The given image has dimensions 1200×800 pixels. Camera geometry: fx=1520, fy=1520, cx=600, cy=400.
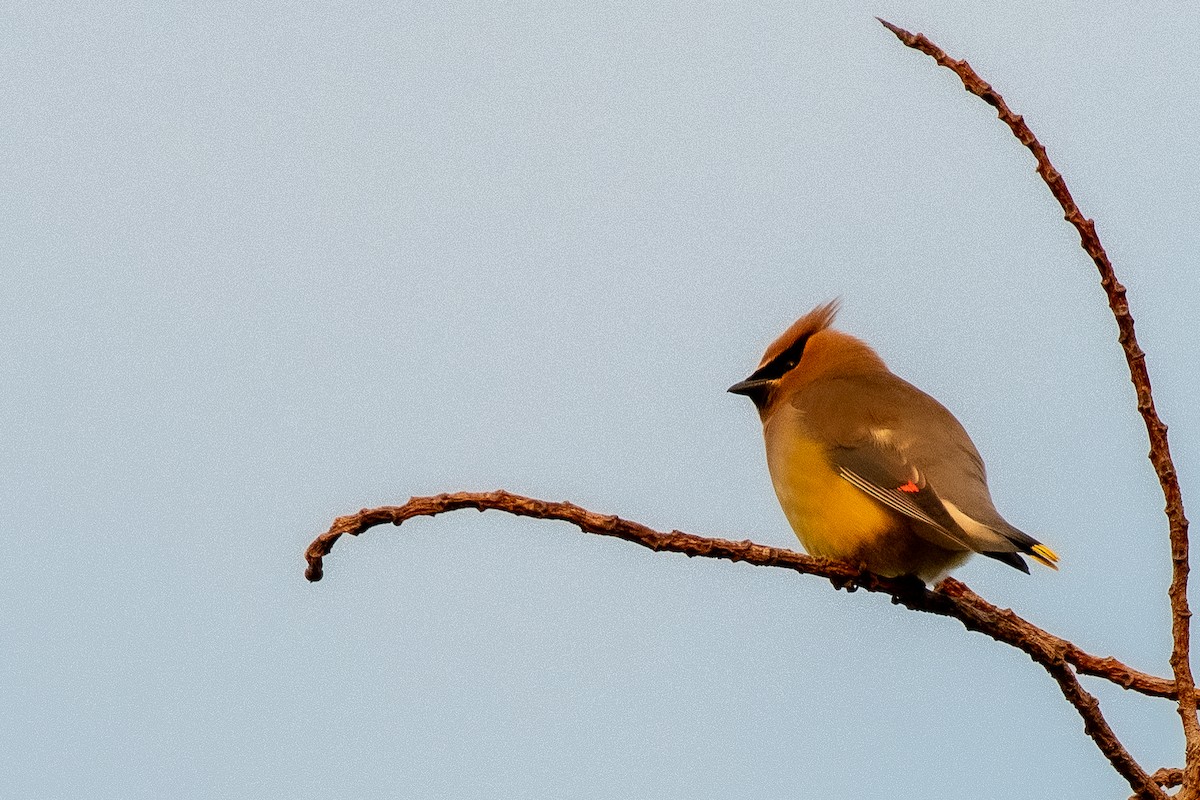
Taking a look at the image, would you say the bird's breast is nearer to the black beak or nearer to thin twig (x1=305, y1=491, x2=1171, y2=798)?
the black beak

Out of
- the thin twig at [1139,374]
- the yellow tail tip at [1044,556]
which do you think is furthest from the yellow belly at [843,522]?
the thin twig at [1139,374]

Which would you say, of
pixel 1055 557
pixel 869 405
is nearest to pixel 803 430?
pixel 869 405

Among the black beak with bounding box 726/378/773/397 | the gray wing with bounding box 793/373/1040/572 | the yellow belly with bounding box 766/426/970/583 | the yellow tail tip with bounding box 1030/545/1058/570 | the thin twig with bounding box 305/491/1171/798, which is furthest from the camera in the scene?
the black beak with bounding box 726/378/773/397

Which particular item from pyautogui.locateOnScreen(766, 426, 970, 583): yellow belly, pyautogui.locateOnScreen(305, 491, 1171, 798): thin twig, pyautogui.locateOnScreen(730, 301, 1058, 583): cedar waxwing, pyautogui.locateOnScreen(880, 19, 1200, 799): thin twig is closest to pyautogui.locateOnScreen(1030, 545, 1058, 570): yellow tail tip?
pyautogui.locateOnScreen(730, 301, 1058, 583): cedar waxwing

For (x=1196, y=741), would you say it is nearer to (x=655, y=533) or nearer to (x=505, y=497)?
(x=655, y=533)

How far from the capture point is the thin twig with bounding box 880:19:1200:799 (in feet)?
6.86

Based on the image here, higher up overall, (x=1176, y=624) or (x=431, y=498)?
(x=431, y=498)

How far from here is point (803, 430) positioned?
458 centimetres

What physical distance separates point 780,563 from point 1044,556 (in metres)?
1.07

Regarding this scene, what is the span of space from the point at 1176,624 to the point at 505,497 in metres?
1.01

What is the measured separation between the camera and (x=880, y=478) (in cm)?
420

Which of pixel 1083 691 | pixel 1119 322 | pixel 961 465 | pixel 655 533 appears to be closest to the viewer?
pixel 1119 322

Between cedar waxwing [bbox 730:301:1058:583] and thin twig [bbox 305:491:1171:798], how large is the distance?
31.7 inches

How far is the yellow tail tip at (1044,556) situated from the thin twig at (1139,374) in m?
1.45
